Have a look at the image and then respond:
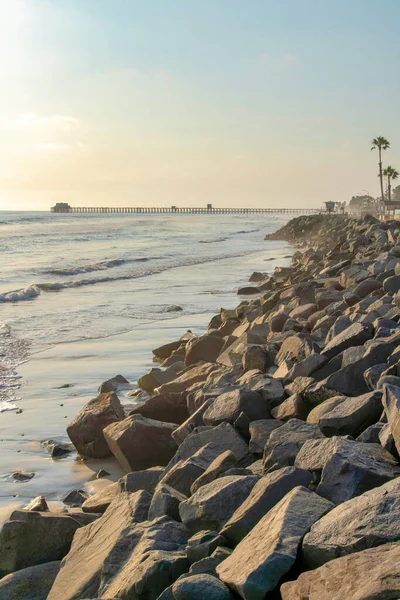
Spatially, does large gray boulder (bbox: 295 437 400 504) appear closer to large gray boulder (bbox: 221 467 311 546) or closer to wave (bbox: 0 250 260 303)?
large gray boulder (bbox: 221 467 311 546)

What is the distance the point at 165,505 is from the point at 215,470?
36 cm

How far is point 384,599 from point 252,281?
1760cm

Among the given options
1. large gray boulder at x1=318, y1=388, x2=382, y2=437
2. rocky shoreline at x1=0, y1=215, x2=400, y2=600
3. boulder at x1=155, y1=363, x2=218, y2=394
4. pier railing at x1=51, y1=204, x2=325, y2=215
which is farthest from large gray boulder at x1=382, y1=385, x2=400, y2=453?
pier railing at x1=51, y1=204, x2=325, y2=215

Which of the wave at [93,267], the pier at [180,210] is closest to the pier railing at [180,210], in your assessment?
the pier at [180,210]

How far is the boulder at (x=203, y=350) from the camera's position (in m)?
8.43

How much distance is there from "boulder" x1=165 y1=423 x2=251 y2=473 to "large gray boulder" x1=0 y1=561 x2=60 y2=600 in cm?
A: 95

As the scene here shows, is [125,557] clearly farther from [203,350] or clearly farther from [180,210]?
[180,210]

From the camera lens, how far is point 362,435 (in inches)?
153

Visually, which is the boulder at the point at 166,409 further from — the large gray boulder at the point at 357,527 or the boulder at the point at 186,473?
the large gray boulder at the point at 357,527

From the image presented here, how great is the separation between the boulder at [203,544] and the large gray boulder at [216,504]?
13cm

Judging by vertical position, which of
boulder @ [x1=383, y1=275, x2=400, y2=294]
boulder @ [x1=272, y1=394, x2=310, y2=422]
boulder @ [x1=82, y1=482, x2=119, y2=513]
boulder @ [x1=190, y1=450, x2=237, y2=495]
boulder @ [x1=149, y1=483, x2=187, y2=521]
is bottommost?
boulder @ [x1=82, y1=482, x2=119, y2=513]

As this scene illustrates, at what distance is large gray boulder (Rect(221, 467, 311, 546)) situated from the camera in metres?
3.24

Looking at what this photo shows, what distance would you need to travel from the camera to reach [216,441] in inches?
180

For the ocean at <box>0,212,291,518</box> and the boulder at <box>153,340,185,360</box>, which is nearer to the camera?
the ocean at <box>0,212,291,518</box>
